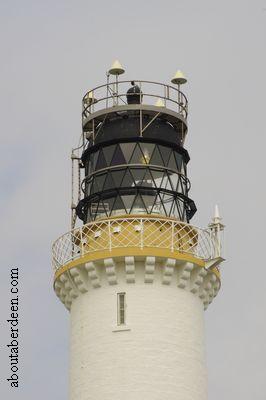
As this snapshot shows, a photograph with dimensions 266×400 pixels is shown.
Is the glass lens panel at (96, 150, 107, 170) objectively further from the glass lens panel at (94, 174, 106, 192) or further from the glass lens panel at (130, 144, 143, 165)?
the glass lens panel at (130, 144, 143, 165)

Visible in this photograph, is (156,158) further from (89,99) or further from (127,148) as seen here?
(89,99)

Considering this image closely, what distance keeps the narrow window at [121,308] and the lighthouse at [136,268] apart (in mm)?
27

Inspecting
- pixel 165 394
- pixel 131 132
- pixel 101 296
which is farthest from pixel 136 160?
pixel 165 394

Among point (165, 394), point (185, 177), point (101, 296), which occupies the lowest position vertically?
point (165, 394)

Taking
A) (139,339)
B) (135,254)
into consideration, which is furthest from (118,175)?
(139,339)

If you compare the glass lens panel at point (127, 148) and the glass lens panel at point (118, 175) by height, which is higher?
the glass lens panel at point (127, 148)

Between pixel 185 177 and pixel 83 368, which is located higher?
pixel 185 177

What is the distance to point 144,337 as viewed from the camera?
4153 cm

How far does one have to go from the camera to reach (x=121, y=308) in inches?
1656

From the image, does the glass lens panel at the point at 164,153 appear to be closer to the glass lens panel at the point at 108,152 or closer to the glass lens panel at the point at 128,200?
the glass lens panel at the point at 108,152

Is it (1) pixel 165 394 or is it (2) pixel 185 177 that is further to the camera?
(2) pixel 185 177

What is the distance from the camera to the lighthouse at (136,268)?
4141 centimetres

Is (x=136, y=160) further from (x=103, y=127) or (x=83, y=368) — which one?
(x=83, y=368)

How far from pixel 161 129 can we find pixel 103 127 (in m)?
1.65
